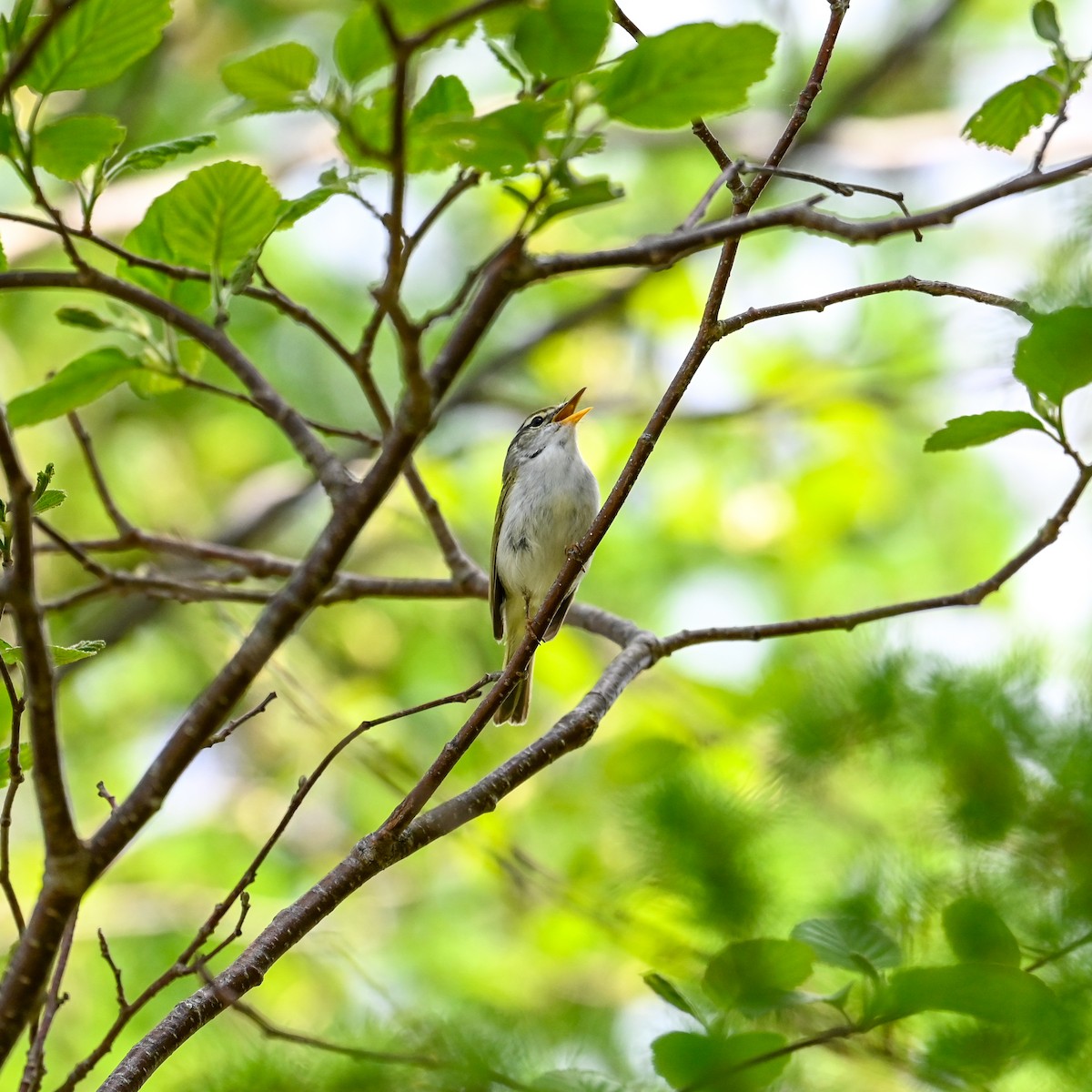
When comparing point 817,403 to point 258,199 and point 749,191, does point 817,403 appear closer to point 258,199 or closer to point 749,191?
point 749,191

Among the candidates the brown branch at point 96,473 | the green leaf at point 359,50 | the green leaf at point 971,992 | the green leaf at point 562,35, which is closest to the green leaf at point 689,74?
the green leaf at point 562,35

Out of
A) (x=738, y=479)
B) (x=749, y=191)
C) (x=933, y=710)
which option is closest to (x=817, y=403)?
(x=738, y=479)

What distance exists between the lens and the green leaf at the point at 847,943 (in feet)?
5.00

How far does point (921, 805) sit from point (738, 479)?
14.2 ft

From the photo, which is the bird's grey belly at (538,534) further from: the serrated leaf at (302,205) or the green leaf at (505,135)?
the green leaf at (505,135)

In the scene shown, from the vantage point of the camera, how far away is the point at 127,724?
725cm

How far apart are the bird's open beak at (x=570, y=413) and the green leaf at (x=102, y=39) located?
310 cm

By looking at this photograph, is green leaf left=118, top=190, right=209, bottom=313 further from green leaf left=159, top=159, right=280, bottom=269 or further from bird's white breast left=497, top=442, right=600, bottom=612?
bird's white breast left=497, top=442, right=600, bottom=612

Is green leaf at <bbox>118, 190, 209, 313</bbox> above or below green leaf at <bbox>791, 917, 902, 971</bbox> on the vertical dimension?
above

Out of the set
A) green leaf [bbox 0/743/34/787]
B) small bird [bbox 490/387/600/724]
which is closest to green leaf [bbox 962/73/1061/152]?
green leaf [bbox 0/743/34/787]

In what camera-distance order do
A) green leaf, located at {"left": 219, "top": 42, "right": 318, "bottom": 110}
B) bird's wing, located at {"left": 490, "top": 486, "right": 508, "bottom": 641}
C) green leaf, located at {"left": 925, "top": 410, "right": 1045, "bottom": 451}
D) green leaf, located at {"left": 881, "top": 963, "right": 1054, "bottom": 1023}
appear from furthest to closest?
bird's wing, located at {"left": 490, "top": 486, "right": 508, "bottom": 641}, green leaf, located at {"left": 925, "top": 410, "right": 1045, "bottom": 451}, green leaf, located at {"left": 219, "top": 42, "right": 318, "bottom": 110}, green leaf, located at {"left": 881, "top": 963, "right": 1054, "bottom": 1023}

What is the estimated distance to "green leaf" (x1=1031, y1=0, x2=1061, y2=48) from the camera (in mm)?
1611

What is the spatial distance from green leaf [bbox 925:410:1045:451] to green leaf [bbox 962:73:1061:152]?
0.39m

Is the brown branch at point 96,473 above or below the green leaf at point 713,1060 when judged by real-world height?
above
